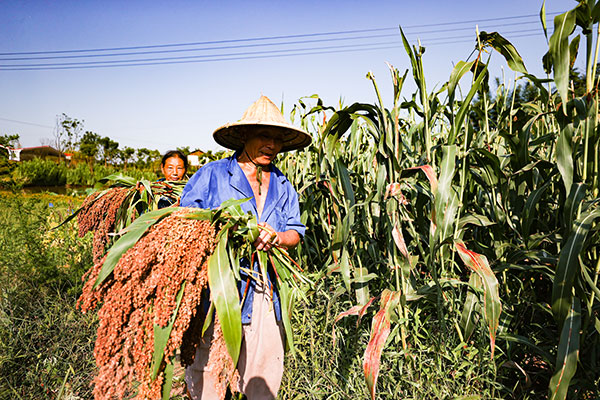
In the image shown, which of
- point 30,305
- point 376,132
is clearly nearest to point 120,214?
point 30,305

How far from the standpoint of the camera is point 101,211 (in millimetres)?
2514

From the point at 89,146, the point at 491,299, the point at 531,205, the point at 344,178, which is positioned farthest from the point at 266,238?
the point at 89,146

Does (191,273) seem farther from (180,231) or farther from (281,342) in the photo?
(281,342)

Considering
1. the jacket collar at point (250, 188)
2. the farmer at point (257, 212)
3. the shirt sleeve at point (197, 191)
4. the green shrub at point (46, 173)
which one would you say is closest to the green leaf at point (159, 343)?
the farmer at point (257, 212)

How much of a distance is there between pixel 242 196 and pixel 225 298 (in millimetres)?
630

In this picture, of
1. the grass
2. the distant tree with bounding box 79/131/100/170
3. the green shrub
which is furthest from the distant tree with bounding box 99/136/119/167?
the grass

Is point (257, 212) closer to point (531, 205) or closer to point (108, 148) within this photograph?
point (531, 205)

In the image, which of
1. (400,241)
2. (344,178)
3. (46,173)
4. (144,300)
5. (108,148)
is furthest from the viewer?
(108,148)

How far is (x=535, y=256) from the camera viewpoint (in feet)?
5.51

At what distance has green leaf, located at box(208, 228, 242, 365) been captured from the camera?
1388 millimetres

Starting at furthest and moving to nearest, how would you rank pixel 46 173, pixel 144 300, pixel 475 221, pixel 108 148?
1. pixel 108 148
2. pixel 46 173
3. pixel 475 221
4. pixel 144 300

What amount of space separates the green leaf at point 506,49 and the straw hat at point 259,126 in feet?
3.44

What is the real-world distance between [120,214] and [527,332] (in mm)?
2632

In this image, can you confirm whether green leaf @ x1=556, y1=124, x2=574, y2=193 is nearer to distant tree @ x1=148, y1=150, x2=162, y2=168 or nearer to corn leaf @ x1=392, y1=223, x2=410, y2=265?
corn leaf @ x1=392, y1=223, x2=410, y2=265
